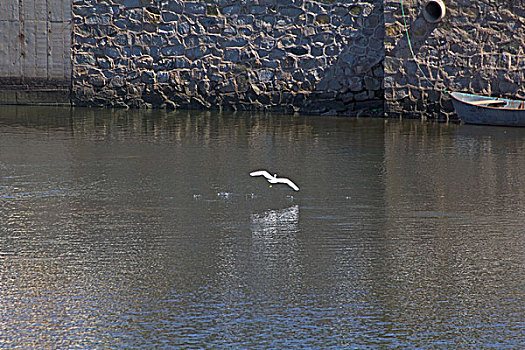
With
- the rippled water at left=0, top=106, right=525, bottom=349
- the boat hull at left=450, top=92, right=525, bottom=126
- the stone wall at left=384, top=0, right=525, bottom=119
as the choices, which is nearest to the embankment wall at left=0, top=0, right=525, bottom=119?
the stone wall at left=384, top=0, right=525, bottom=119

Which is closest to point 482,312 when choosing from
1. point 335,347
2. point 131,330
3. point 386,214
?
point 335,347

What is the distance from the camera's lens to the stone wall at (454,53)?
14672mm

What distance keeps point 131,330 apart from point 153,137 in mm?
8153

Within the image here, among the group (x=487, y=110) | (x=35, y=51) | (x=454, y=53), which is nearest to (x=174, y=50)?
(x=35, y=51)

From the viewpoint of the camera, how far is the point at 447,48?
1491cm

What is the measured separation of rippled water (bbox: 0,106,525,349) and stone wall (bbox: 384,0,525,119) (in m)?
3.68

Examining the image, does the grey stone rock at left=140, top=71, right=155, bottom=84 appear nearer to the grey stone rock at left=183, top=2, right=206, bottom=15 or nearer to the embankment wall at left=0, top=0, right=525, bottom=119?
the embankment wall at left=0, top=0, right=525, bottom=119

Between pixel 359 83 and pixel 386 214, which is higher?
pixel 359 83

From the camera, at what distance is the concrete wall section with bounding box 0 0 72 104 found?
17125 millimetres

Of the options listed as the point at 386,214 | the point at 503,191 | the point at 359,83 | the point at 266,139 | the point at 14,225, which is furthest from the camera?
the point at 359,83

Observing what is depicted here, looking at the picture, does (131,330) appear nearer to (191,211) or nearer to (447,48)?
(191,211)

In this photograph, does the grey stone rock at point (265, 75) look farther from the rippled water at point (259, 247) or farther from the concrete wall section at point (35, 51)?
the rippled water at point (259, 247)

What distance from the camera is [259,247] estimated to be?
618 cm

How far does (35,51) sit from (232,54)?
3.96m
